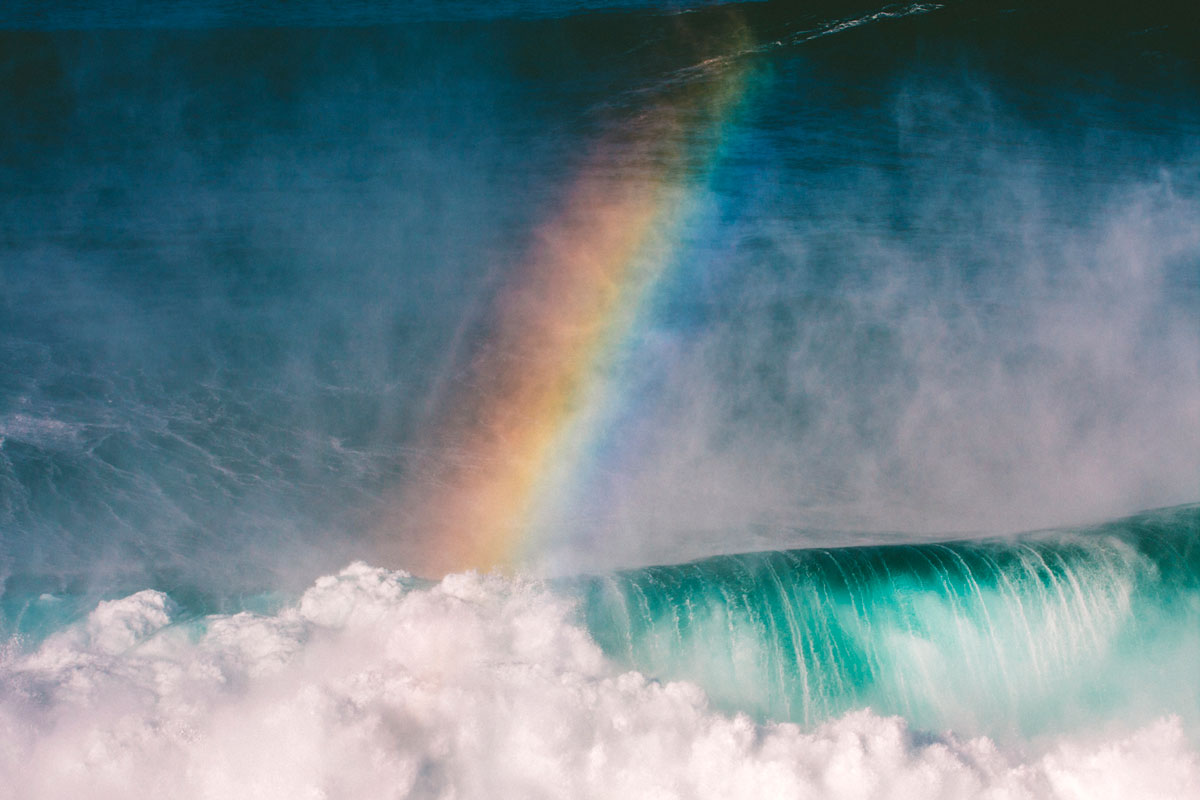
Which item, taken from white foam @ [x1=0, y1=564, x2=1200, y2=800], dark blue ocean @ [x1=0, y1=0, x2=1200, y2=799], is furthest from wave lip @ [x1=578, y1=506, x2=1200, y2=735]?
white foam @ [x1=0, y1=564, x2=1200, y2=800]

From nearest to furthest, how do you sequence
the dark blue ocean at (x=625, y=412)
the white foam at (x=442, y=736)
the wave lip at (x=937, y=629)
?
the white foam at (x=442, y=736) → the dark blue ocean at (x=625, y=412) → the wave lip at (x=937, y=629)

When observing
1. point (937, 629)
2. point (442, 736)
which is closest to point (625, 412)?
point (937, 629)

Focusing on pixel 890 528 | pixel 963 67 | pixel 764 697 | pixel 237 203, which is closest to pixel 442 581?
pixel 764 697

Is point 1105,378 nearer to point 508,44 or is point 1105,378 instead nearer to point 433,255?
point 433,255

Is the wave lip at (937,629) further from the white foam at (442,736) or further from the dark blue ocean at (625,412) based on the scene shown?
the white foam at (442,736)

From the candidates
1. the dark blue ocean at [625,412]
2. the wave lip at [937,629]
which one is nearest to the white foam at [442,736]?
the dark blue ocean at [625,412]

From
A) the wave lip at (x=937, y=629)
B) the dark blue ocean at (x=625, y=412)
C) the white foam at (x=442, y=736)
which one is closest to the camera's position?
the white foam at (x=442, y=736)

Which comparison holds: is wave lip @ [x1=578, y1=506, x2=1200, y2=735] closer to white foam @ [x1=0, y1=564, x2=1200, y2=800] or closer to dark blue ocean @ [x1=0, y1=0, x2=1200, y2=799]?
dark blue ocean @ [x1=0, y1=0, x2=1200, y2=799]
